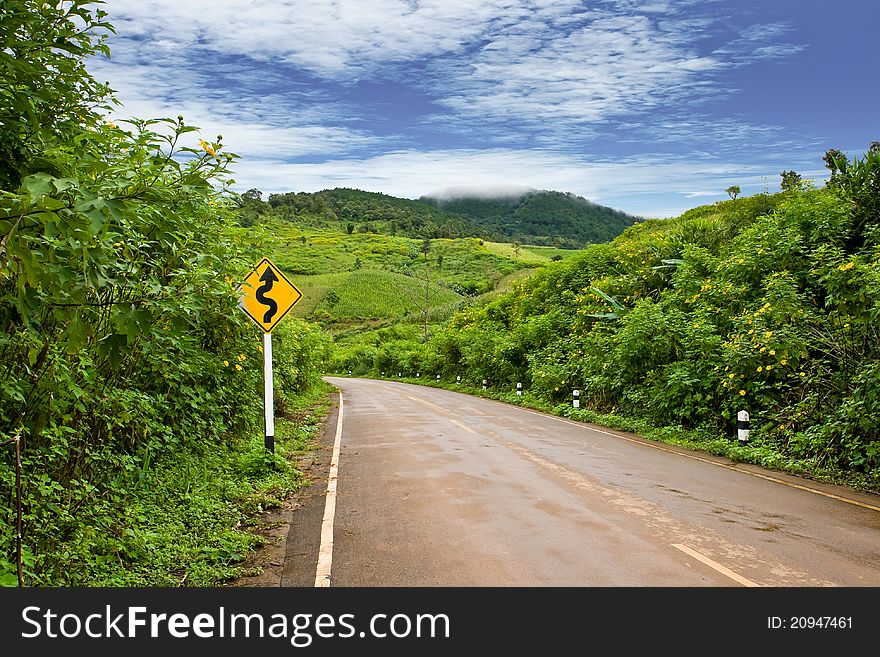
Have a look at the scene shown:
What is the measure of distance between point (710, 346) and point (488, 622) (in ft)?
38.9

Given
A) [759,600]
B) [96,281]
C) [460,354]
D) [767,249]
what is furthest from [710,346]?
[460,354]

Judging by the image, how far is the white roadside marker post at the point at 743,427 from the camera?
41.6ft

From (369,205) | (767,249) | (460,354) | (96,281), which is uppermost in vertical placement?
(369,205)

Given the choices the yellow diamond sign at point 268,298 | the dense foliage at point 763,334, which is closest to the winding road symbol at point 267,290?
the yellow diamond sign at point 268,298

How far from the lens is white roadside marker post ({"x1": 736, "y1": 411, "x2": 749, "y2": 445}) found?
41.6 ft

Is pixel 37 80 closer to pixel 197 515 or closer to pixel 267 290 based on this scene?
pixel 197 515

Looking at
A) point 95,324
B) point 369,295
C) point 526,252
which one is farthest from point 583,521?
point 526,252

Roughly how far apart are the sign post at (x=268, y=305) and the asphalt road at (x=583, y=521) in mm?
1572

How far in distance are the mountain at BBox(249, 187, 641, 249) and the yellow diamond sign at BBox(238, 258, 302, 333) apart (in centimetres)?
13061

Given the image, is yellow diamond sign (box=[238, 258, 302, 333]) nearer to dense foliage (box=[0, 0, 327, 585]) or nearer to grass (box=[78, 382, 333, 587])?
dense foliage (box=[0, 0, 327, 585])

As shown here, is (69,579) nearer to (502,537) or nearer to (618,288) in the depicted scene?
(502,537)

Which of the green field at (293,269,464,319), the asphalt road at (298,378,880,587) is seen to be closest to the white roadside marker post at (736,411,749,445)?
the asphalt road at (298,378,880,587)

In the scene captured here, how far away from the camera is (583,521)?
7.19m

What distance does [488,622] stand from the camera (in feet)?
14.5
